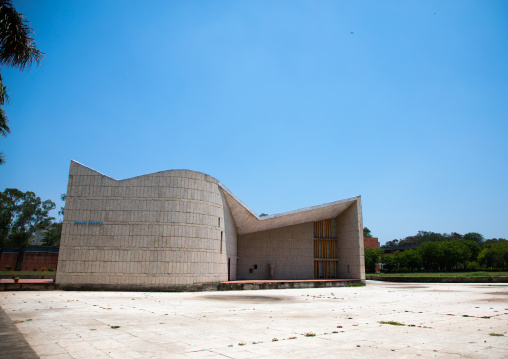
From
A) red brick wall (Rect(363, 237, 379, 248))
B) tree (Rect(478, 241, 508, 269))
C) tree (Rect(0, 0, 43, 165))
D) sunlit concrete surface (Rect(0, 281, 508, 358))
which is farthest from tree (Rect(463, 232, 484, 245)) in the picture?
tree (Rect(0, 0, 43, 165))

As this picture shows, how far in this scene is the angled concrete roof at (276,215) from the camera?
97.7 feet

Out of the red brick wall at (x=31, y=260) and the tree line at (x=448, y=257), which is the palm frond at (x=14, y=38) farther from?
the tree line at (x=448, y=257)

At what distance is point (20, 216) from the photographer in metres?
64.7

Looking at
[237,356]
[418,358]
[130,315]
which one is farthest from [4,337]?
[418,358]

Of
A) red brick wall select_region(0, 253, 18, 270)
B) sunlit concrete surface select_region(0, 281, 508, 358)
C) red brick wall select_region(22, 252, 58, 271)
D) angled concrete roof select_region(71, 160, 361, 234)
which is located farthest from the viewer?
red brick wall select_region(0, 253, 18, 270)

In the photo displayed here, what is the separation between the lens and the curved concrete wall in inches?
924

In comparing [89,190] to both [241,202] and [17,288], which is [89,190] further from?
[241,202]

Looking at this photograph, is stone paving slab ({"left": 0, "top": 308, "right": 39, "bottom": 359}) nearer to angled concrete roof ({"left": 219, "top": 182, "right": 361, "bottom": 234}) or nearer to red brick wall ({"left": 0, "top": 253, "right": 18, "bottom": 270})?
angled concrete roof ({"left": 219, "top": 182, "right": 361, "bottom": 234})

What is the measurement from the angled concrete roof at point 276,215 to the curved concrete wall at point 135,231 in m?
4.20

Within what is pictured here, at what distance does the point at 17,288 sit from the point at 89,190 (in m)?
7.18

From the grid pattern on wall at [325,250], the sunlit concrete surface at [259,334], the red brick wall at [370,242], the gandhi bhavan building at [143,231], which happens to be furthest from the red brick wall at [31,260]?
the red brick wall at [370,242]

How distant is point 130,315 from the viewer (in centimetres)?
1153

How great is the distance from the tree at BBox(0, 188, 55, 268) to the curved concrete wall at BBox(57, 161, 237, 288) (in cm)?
4273

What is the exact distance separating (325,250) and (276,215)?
31.1 feet
